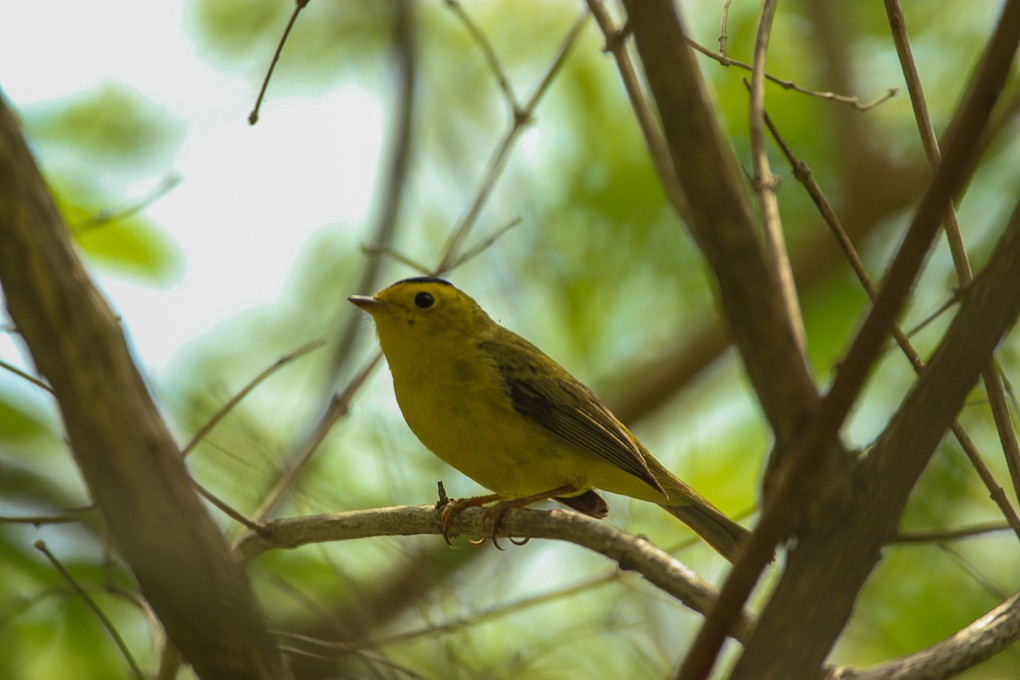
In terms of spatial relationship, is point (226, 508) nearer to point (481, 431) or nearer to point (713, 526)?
point (481, 431)

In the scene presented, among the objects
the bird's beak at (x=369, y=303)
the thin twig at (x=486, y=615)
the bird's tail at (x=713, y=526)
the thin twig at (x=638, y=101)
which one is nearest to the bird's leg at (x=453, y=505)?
the thin twig at (x=486, y=615)

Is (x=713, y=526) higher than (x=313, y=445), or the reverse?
(x=713, y=526)

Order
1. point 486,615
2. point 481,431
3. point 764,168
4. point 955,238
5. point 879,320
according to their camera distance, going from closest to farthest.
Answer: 1. point 879,320
2. point 955,238
3. point 764,168
4. point 486,615
5. point 481,431

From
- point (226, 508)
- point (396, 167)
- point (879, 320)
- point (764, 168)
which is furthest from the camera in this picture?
point (396, 167)

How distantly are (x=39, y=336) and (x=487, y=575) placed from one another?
299 centimetres

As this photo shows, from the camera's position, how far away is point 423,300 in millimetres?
4840

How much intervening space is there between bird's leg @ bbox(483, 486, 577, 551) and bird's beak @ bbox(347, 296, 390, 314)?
102 cm

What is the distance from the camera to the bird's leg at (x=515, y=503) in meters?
3.92

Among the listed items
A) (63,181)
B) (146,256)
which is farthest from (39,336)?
(63,181)

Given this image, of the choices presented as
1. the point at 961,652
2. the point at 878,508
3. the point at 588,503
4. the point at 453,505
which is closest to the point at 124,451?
the point at 878,508

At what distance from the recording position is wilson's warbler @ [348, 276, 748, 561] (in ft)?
14.1

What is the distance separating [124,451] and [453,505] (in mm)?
1798

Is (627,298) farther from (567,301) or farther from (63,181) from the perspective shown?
(63,181)

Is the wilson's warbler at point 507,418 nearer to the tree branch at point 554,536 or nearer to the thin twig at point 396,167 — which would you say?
the tree branch at point 554,536
